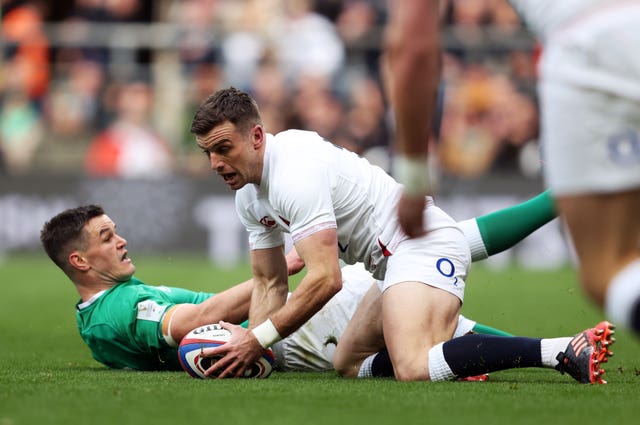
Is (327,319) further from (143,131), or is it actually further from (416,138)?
(143,131)

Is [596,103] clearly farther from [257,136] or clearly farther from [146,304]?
[146,304]

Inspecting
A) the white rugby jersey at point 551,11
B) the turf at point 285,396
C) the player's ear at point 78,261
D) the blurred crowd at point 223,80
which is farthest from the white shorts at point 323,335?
the blurred crowd at point 223,80

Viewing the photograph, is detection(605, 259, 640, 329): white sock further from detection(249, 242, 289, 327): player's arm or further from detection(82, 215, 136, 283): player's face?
detection(82, 215, 136, 283): player's face

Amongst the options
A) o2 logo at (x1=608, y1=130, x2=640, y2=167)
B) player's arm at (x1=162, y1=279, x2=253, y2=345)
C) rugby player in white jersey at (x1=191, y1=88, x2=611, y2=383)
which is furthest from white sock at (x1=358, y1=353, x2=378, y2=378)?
o2 logo at (x1=608, y1=130, x2=640, y2=167)

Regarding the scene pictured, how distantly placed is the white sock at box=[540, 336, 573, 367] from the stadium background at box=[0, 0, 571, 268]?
36.7ft

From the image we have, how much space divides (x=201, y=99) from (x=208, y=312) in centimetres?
1113

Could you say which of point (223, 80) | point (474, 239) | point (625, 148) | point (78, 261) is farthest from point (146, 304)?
point (223, 80)

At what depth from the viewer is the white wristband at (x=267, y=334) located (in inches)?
230

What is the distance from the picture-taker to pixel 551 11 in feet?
12.3

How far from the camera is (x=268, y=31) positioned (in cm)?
1795

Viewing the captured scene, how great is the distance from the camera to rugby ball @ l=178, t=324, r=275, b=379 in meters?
6.04

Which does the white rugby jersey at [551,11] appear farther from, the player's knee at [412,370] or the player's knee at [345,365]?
the player's knee at [345,365]

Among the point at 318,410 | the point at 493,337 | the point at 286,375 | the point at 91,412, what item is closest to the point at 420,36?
the point at 318,410

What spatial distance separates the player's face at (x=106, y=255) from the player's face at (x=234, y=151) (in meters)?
0.98
